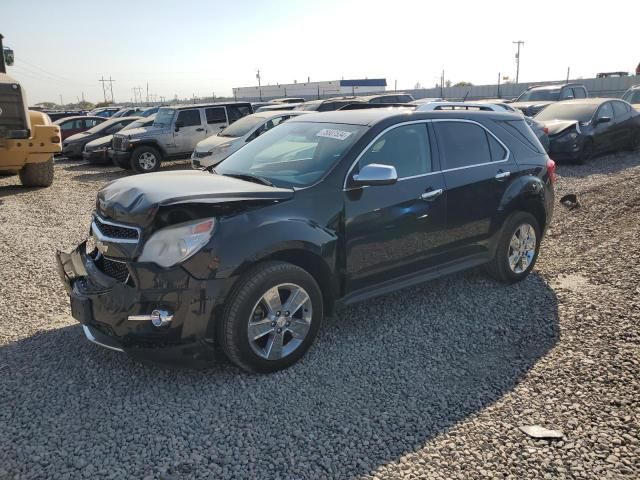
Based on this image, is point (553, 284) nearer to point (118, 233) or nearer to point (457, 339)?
point (457, 339)

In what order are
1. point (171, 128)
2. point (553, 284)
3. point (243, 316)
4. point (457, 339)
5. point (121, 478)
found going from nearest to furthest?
point (121, 478), point (243, 316), point (457, 339), point (553, 284), point (171, 128)

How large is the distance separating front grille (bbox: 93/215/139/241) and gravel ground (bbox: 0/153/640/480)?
0.97 m

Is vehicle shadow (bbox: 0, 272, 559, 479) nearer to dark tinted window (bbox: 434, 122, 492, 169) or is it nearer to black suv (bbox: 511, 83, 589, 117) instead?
dark tinted window (bbox: 434, 122, 492, 169)

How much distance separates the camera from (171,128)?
15.3 m

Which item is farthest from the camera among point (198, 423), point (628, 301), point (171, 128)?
point (171, 128)

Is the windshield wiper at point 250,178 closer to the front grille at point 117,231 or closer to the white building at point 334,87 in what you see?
the front grille at point 117,231

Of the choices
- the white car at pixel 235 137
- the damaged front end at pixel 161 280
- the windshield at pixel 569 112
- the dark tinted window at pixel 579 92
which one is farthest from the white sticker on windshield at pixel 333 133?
the dark tinted window at pixel 579 92

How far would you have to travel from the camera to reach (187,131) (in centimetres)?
1548

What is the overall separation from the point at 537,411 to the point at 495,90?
4492 centimetres

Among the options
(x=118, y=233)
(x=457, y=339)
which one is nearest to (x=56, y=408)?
(x=118, y=233)

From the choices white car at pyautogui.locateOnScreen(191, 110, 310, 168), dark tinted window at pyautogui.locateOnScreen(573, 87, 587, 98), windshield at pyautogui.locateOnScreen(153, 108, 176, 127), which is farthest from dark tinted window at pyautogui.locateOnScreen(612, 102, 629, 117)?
windshield at pyautogui.locateOnScreen(153, 108, 176, 127)

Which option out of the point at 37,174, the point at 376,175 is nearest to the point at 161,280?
the point at 376,175

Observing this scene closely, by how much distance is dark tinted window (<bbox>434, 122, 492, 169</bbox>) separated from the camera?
472 cm

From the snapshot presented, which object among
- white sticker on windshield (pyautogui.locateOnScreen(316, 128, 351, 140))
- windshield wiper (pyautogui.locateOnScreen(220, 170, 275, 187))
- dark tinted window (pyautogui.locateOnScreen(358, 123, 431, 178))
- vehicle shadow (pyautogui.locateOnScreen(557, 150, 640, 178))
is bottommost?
vehicle shadow (pyautogui.locateOnScreen(557, 150, 640, 178))
